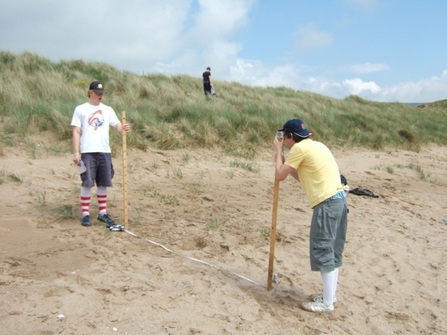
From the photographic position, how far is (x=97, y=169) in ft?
17.4

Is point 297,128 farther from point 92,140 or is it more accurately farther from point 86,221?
point 86,221

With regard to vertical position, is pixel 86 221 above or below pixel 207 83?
below

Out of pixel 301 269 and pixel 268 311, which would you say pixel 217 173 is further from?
pixel 268 311

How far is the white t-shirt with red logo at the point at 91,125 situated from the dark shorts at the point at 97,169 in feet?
0.27

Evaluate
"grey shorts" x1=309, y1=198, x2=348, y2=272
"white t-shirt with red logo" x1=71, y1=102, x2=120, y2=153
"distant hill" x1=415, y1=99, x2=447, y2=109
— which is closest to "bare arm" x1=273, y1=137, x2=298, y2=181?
"grey shorts" x1=309, y1=198, x2=348, y2=272

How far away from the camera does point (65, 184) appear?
6832 mm

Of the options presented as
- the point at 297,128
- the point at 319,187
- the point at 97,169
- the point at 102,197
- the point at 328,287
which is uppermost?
the point at 297,128

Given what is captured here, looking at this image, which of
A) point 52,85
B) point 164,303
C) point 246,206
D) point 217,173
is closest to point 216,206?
point 246,206

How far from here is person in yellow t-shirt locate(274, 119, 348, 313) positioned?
12.0ft

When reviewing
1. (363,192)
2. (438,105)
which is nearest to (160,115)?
(363,192)

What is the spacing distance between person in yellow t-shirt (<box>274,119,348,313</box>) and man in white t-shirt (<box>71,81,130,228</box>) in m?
2.36

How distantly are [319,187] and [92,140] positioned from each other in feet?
9.15

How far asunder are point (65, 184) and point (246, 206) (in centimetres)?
Answer: 285

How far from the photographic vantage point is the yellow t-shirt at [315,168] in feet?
12.0
